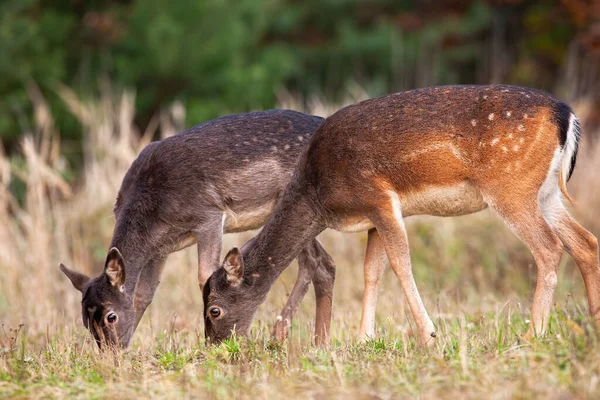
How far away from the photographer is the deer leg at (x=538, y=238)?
6707mm

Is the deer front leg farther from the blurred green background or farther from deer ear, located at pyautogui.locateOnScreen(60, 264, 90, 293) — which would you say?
the blurred green background

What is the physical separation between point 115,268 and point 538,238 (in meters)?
3.22

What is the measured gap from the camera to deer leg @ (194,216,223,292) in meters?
7.77

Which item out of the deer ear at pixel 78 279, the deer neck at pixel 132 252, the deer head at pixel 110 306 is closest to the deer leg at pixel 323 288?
the deer neck at pixel 132 252

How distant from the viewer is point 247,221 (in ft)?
26.8

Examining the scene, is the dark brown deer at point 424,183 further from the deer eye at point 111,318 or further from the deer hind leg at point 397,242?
the deer eye at point 111,318

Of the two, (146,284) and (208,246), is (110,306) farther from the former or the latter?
(208,246)

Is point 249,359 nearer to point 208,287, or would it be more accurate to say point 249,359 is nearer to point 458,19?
point 208,287

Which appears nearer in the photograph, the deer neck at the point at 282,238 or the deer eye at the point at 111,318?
the deer neck at the point at 282,238

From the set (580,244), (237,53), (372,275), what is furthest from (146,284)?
(237,53)

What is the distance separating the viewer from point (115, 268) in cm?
749

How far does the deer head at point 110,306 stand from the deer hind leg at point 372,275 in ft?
6.15

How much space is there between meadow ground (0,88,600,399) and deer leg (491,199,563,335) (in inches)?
6.4

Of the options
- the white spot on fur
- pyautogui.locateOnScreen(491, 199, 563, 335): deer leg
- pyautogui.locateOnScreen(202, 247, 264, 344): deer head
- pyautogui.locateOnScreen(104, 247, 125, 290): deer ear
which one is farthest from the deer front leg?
the white spot on fur
